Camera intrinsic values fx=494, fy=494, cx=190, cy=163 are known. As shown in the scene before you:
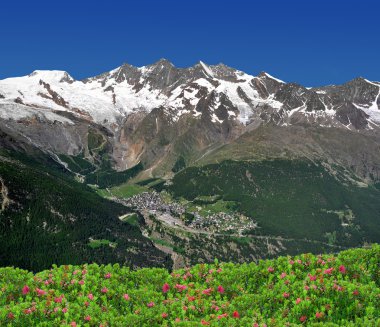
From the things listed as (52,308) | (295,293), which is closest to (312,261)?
(295,293)

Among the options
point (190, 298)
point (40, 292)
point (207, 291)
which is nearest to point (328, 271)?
point (207, 291)

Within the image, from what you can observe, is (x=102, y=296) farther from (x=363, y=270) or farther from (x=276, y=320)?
(x=363, y=270)

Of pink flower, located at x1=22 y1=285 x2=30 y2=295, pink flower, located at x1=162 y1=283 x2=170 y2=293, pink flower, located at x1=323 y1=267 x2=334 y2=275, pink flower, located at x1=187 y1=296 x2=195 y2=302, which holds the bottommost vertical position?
pink flower, located at x1=22 y1=285 x2=30 y2=295

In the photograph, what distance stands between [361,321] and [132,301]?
51.3 ft

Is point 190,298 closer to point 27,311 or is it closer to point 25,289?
point 27,311

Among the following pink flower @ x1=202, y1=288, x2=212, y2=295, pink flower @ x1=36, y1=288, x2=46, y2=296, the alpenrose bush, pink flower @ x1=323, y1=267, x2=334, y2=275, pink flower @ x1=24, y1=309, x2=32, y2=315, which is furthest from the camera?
pink flower @ x1=323, y1=267, x2=334, y2=275

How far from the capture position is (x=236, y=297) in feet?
119

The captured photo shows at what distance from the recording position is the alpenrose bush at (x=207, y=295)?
101 feet

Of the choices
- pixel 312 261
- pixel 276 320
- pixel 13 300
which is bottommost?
pixel 13 300

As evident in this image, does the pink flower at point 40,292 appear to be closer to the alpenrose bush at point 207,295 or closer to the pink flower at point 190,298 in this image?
the alpenrose bush at point 207,295

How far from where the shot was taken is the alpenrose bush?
101ft

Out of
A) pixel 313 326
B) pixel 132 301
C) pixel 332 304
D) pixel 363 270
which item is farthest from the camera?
pixel 363 270

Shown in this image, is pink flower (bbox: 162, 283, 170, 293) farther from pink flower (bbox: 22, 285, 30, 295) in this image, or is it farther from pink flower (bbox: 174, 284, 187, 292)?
pink flower (bbox: 22, 285, 30, 295)

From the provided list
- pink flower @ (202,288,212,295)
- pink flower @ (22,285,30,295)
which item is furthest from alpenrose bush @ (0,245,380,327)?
pink flower @ (202,288,212,295)
